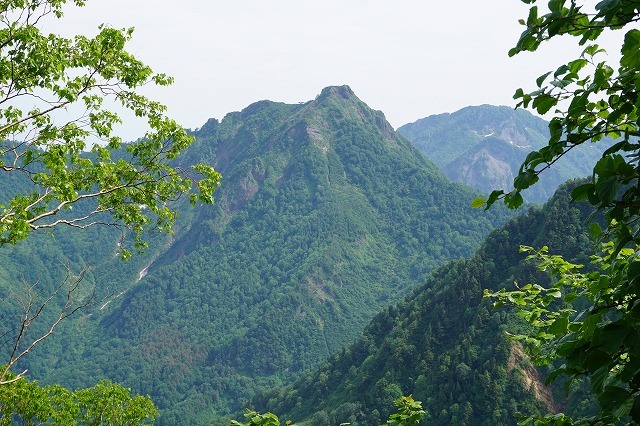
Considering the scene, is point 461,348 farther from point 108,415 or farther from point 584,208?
point 108,415

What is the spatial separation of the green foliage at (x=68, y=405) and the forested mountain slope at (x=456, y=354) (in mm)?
70014

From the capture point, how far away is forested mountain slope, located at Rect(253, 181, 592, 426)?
91750 millimetres

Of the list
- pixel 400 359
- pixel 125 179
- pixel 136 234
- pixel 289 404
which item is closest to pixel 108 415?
pixel 136 234

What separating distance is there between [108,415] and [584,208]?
377 ft

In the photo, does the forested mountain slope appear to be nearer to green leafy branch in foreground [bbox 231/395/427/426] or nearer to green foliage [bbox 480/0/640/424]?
green leafy branch in foreground [bbox 231/395/427/426]

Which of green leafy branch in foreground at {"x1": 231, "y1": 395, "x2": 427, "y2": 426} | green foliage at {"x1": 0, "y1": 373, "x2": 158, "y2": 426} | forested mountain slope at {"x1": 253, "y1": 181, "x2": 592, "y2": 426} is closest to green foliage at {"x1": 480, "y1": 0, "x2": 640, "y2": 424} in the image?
green leafy branch in foreground at {"x1": 231, "y1": 395, "x2": 427, "y2": 426}

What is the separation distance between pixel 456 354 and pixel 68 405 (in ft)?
300

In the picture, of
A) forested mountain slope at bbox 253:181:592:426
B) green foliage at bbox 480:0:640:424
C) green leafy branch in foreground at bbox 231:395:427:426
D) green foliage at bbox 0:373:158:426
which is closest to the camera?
green foliage at bbox 480:0:640:424

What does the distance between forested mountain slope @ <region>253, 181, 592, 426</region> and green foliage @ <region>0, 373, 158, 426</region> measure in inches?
2756

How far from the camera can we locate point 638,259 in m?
3.99

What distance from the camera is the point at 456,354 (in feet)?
341

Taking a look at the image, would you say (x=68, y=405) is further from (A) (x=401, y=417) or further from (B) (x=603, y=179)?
(B) (x=603, y=179)

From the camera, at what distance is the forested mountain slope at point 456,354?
91.8 meters

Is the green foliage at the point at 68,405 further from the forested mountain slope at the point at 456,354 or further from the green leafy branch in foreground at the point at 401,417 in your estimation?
the forested mountain slope at the point at 456,354
